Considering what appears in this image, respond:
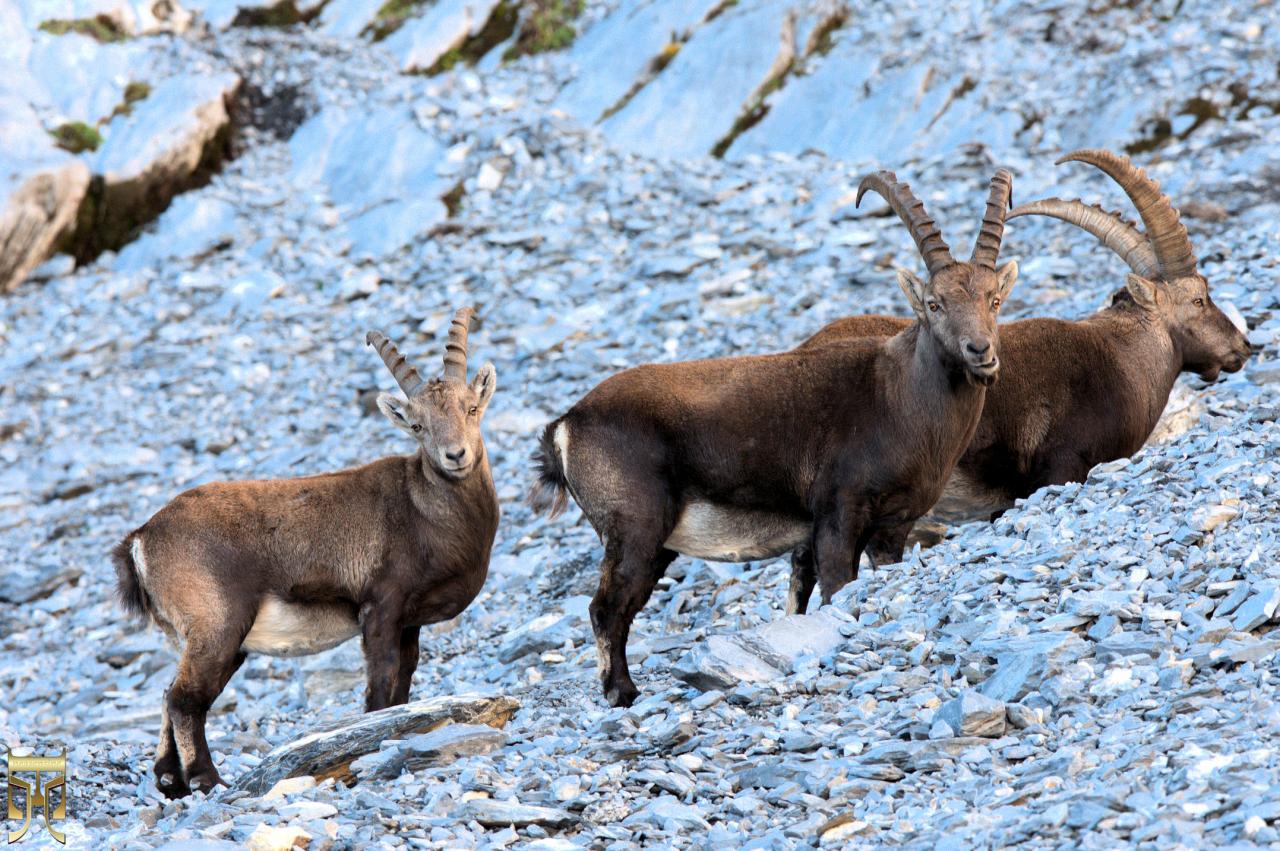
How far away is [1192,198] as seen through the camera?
1791 centimetres

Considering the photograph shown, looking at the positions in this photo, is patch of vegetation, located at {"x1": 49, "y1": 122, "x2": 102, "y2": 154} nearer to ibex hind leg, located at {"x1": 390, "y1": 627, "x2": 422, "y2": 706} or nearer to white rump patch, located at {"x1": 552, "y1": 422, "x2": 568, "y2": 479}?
ibex hind leg, located at {"x1": 390, "y1": 627, "x2": 422, "y2": 706}

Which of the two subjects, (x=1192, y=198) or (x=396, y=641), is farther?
(x=1192, y=198)

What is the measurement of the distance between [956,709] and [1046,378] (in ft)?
14.5

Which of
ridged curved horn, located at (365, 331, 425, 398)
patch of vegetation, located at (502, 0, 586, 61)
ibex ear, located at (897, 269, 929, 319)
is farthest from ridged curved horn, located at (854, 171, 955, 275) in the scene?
patch of vegetation, located at (502, 0, 586, 61)

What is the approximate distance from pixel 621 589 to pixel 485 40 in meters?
19.5

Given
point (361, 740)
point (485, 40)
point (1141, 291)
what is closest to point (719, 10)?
point (485, 40)

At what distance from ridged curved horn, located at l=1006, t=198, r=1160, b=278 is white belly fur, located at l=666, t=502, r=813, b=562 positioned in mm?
4106

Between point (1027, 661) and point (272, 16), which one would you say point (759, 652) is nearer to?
point (1027, 661)

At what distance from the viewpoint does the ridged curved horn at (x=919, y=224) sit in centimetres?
944

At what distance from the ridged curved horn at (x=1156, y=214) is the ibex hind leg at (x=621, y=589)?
520 centimetres

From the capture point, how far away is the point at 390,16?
27625 mm

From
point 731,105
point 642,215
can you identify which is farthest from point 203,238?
point 731,105

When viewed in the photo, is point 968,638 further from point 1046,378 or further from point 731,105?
point 731,105

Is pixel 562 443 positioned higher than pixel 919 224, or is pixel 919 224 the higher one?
pixel 919 224
